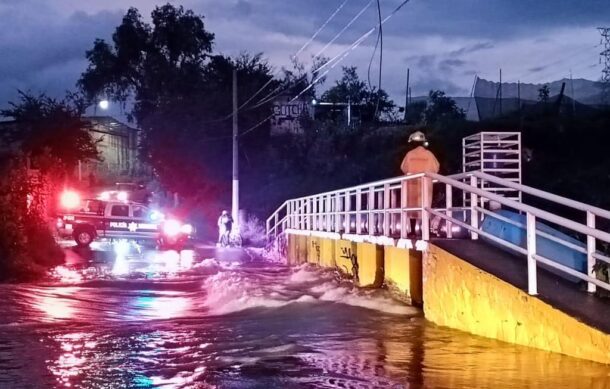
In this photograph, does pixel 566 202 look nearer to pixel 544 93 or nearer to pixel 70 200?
pixel 70 200

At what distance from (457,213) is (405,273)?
1.71 meters

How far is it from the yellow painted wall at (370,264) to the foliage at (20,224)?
8.12 meters

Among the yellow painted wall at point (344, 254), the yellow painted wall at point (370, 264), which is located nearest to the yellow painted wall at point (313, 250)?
the yellow painted wall at point (344, 254)

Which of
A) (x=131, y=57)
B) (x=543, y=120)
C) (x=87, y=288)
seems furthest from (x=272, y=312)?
(x=131, y=57)

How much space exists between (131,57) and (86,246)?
36.9m

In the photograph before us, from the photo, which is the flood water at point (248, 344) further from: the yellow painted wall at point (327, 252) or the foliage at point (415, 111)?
the foliage at point (415, 111)

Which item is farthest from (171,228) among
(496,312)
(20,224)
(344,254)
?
(496,312)

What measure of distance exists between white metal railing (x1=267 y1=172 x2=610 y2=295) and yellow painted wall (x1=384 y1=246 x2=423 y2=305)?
32 centimetres

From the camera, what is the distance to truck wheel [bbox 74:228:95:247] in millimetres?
32781

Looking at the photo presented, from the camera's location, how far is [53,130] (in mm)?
38812

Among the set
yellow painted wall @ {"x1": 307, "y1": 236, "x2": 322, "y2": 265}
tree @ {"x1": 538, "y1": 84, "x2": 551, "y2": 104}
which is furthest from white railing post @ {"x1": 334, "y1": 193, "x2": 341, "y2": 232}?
tree @ {"x1": 538, "y1": 84, "x2": 551, "y2": 104}

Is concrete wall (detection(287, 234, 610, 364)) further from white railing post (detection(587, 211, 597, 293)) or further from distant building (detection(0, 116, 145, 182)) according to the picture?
distant building (detection(0, 116, 145, 182))

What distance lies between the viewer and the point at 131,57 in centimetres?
6688

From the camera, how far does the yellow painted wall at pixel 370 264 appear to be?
1374 centimetres
